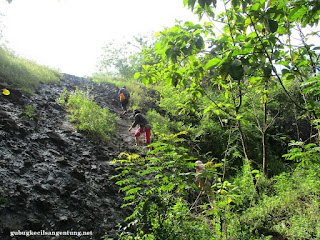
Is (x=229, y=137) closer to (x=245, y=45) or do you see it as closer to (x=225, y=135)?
(x=245, y=45)

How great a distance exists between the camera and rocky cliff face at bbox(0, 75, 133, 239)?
10.2 ft

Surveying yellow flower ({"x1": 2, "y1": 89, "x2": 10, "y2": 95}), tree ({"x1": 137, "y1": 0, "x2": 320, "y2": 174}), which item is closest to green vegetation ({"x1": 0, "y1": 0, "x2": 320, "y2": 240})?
tree ({"x1": 137, "y1": 0, "x2": 320, "y2": 174})

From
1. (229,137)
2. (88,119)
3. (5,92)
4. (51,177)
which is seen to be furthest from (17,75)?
(229,137)

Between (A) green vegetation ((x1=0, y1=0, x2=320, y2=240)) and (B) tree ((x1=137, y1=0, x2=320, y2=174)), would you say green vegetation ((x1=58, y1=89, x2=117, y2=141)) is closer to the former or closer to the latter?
(A) green vegetation ((x1=0, y1=0, x2=320, y2=240))

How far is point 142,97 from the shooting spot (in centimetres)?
1344

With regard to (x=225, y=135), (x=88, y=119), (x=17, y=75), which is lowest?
(x=225, y=135)

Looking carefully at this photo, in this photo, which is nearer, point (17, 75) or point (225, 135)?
point (17, 75)

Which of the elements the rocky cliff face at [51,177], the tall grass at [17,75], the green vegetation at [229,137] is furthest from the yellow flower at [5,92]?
the green vegetation at [229,137]

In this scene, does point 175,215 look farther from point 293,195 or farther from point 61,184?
point 293,195

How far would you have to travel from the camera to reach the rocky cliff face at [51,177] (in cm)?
310

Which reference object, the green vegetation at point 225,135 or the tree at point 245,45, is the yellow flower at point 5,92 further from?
the tree at point 245,45

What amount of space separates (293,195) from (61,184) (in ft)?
16.6

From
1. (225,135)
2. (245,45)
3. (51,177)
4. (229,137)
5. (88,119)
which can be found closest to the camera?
(245,45)

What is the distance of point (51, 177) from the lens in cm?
393
